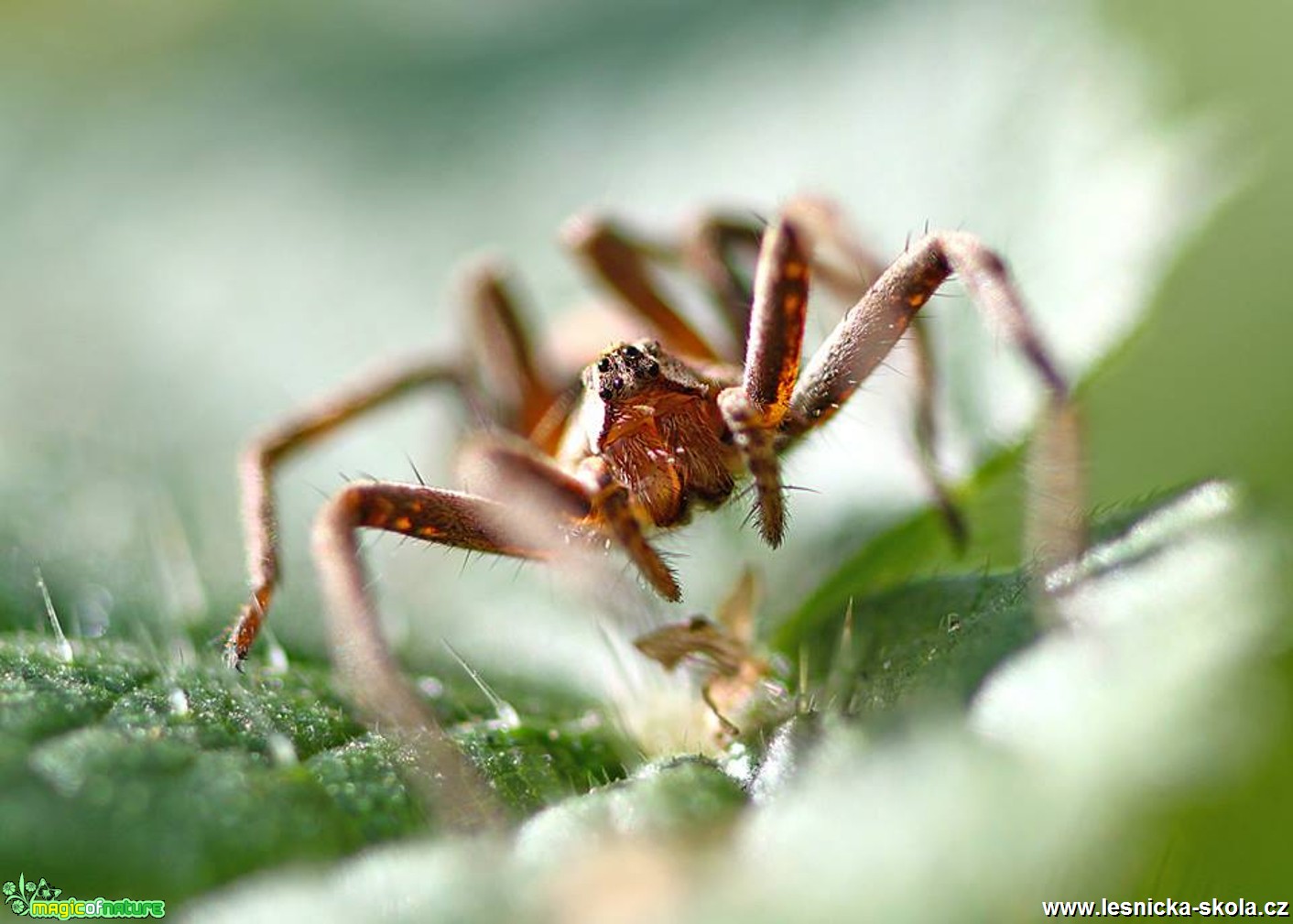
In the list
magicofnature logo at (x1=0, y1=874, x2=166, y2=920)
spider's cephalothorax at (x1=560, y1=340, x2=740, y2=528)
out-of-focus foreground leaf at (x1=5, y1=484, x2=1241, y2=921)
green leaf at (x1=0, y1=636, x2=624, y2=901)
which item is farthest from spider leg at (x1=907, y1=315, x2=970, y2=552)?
magicofnature logo at (x1=0, y1=874, x2=166, y2=920)

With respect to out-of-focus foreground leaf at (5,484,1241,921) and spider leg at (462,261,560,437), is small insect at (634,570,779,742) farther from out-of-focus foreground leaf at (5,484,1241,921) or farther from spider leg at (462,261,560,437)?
spider leg at (462,261,560,437)

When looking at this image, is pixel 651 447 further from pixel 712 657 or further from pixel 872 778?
→ pixel 872 778

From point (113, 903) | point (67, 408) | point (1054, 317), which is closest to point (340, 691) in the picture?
point (113, 903)

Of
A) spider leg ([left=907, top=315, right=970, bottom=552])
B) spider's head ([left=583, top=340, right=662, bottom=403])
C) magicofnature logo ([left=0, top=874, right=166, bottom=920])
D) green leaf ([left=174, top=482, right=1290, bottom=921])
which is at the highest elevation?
spider's head ([left=583, top=340, right=662, bottom=403])

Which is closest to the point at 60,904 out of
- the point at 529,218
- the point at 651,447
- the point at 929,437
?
the point at 651,447

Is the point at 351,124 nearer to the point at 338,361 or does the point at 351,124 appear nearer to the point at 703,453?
the point at 338,361

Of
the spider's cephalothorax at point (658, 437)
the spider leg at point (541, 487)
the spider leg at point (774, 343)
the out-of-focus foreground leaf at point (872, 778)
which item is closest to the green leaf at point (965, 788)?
the out-of-focus foreground leaf at point (872, 778)

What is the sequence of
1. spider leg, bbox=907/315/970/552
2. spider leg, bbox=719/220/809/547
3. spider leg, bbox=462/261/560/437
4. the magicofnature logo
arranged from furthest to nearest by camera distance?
spider leg, bbox=462/261/560/437 → spider leg, bbox=907/315/970/552 → spider leg, bbox=719/220/809/547 → the magicofnature logo

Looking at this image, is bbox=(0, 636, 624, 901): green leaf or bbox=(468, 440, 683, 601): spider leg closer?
bbox=(0, 636, 624, 901): green leaf
